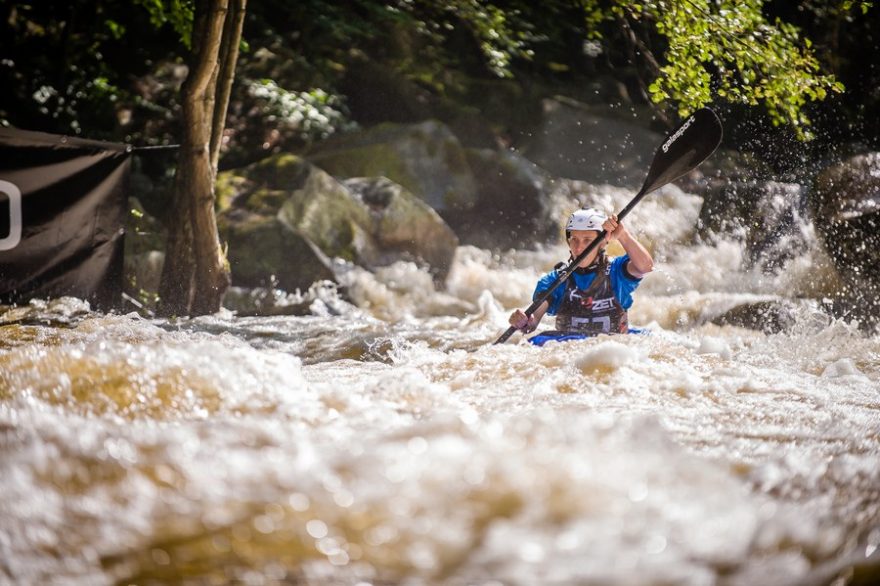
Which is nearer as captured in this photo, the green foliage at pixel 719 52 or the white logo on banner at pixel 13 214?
the white logo on banner at pixel 13 214

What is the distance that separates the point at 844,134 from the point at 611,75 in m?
4.34

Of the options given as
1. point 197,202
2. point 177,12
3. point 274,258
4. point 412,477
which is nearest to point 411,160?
point 274,258

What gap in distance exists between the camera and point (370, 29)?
487 inches

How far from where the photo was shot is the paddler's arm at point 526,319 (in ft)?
17.3

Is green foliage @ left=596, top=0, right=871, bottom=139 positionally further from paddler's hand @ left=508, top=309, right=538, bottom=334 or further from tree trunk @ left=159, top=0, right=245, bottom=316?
tree trunk @ left=159, top=0, right=245, bottom=316

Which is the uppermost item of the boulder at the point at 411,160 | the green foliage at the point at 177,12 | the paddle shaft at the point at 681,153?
the green foliage at the point at 177,12

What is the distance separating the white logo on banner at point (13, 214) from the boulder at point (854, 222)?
27.9 feet

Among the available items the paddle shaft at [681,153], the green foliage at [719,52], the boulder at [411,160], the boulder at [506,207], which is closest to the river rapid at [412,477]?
the paddle shaft at [681,153]

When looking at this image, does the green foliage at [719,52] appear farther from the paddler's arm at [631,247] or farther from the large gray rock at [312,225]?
the large gray rock at [312,225]

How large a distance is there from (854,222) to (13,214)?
8.68m

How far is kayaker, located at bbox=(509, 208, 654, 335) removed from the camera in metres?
5.27

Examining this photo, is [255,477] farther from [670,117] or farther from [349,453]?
[670,117]

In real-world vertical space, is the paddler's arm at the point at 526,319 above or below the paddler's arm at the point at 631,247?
below

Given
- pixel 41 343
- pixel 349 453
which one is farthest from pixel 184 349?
pixel 41 343
